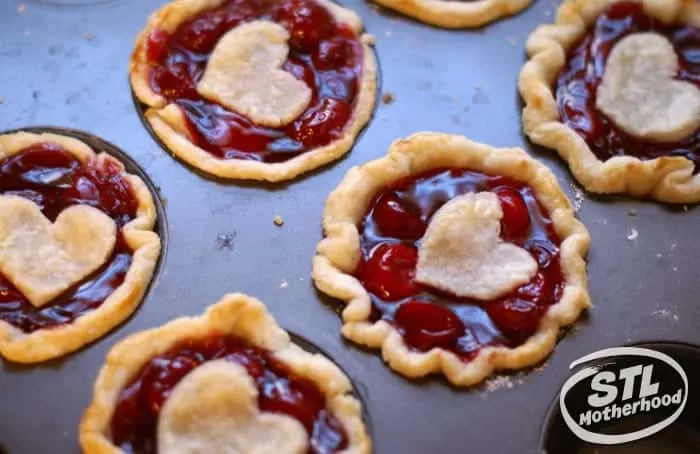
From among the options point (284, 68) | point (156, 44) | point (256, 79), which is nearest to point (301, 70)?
point (284, 68)

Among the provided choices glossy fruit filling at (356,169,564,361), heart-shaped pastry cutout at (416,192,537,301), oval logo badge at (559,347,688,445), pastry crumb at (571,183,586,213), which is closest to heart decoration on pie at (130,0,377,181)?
glossy fruit filling at (356,169,564,361)

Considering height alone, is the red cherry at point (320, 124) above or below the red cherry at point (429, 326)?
above

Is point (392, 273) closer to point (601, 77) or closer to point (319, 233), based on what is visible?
point (319, 233)

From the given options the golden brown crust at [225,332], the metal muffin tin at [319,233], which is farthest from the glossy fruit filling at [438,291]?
the golden brown crust at [225,332]

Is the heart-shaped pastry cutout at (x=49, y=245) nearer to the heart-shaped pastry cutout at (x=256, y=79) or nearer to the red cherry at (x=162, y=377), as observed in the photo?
the red cherry at (x=162, y=377)

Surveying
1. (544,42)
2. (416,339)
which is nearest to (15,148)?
(416,339)

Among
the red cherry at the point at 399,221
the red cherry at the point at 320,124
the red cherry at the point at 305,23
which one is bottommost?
the red cherry at the point at 399,221
